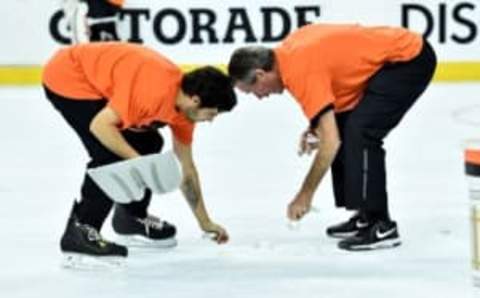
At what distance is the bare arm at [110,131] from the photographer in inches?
127

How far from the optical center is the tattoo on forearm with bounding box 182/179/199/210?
3461 millimetres

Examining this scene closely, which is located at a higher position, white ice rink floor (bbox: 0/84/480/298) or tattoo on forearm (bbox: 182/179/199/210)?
tattoo on forearm (bbox: 182/179/199/210)

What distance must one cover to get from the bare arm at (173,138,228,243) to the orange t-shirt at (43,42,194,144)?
0.12ft

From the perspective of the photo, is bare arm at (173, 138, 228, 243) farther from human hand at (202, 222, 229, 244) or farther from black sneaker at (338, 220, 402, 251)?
black sneaker at (338, 220, 402, 251)

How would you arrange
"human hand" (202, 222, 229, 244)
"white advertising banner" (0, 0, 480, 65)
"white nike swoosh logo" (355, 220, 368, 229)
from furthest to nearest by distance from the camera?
"white advertising banner" (0, 0, 480, 65) < "white nike swoosh logo" (355, 220, 368, 229) < "human hand" (202, 222, 229, 244)

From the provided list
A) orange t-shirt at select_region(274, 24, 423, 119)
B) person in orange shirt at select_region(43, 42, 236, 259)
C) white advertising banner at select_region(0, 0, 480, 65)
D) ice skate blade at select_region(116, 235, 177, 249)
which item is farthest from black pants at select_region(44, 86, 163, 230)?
white advertising banner at select_region(0, 0, 480, 65)

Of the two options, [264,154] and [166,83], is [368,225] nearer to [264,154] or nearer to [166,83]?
[166,83]

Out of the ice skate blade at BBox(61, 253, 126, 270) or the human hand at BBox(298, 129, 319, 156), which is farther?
the human hand at BBox(298, 129, 319, 156)

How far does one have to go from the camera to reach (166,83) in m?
3.27

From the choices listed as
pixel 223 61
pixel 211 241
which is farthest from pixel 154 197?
pixel 223 61

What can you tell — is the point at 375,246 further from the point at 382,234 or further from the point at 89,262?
the point at 89,262

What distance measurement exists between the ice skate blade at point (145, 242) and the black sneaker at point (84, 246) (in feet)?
0.78

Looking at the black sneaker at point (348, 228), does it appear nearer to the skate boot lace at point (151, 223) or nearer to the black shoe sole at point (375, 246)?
the black shoe sole at point (375, 246)

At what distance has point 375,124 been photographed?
11.8 ft
